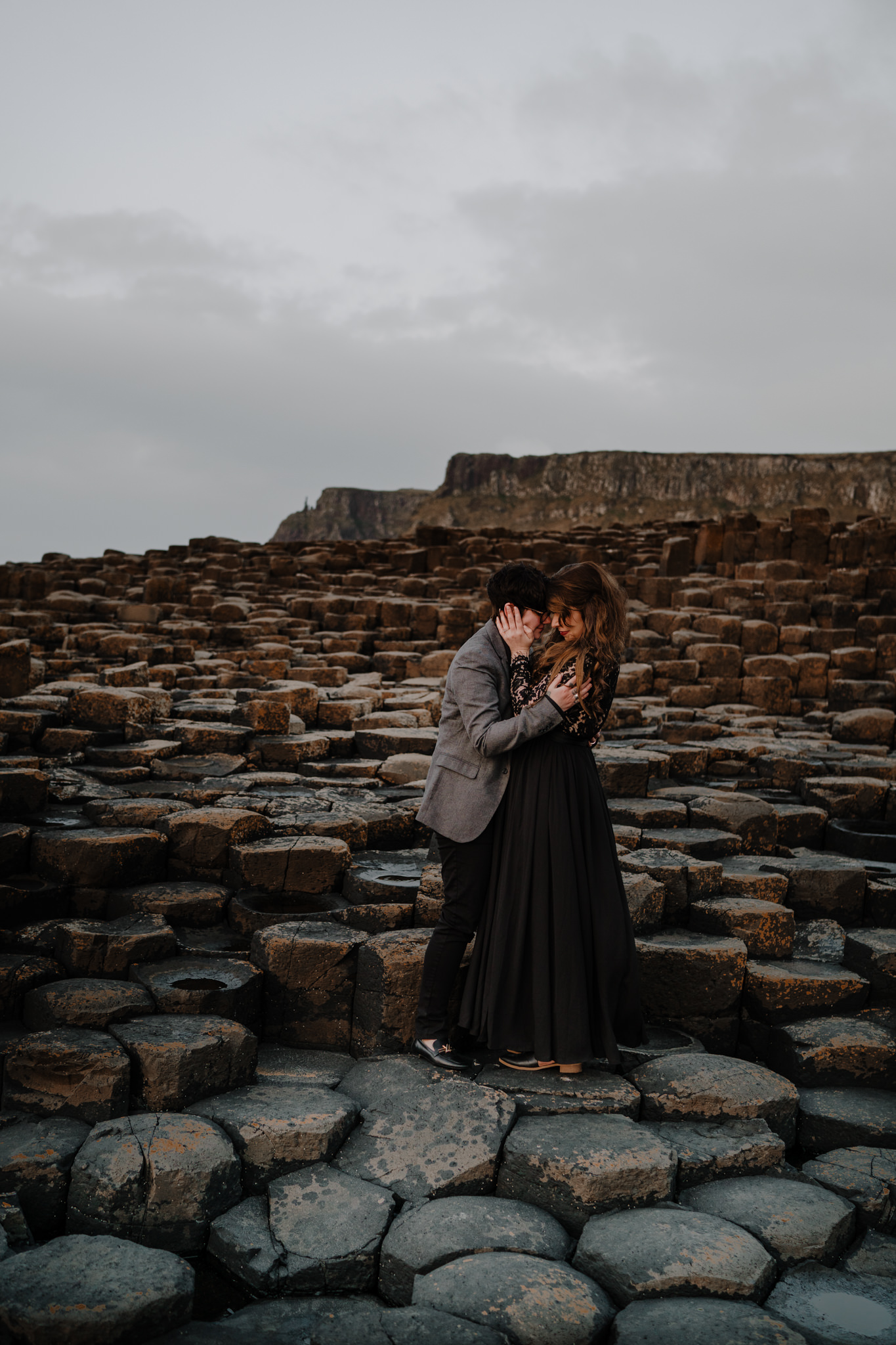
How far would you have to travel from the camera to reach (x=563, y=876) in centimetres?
363

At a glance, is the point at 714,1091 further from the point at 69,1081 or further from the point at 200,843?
the point at 200,843

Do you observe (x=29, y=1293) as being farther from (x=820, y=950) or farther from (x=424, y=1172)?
(x=820, y=950)

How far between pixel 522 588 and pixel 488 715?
20.5 inches

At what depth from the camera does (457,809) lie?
371 cm

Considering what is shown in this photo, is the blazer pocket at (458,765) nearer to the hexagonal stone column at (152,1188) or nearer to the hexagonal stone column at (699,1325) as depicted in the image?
the hexagonal stone column at (152,1188)

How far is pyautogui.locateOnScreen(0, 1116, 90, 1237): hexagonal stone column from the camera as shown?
306 centimetres

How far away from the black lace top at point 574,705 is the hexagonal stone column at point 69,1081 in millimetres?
2086

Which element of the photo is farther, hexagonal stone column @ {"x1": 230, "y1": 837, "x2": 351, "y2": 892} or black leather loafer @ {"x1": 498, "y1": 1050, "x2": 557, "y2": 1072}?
hexagonal stone column @ {"x1": 230, "y1": 837, "x2": 351, "y2": 892}

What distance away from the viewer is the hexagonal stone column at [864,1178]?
3.38m

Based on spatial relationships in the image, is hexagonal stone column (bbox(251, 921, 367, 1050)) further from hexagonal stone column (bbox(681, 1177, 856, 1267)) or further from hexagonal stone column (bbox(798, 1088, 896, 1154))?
hexagonal stone column (bbox(798, 1088, 896, 1154))

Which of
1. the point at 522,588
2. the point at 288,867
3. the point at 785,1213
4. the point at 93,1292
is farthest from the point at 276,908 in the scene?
the point at 785,1213

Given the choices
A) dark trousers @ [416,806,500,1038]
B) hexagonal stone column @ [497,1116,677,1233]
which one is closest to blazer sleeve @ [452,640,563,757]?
dark trousers @ [416,806,500,1038]

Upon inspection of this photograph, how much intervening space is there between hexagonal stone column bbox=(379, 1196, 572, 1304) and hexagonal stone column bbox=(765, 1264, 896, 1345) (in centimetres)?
69

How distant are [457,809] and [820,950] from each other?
3123 millimetres
